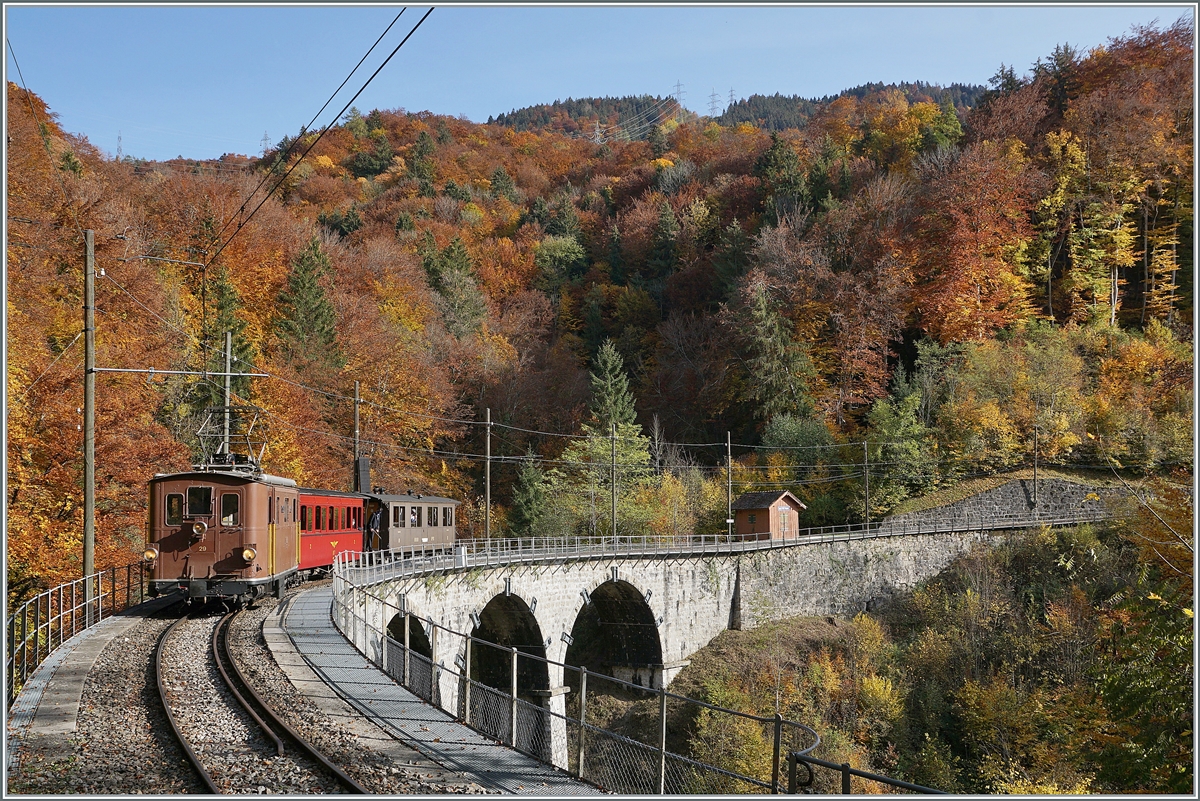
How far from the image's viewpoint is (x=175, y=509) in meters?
18.0

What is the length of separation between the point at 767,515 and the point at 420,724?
120 ft

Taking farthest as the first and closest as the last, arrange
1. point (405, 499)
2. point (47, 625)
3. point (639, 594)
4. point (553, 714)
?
point (639, 594) < point (405, 499) < point (47, 625) < point (553, 714)

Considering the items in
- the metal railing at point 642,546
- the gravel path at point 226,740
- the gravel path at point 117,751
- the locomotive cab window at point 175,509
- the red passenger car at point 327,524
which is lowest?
the metal railing at point 642,546

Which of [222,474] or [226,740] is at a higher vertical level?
[222,474]

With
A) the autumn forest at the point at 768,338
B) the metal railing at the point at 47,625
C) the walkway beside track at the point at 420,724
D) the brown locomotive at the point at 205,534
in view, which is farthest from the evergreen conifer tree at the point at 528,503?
the walkway beside track at the point at 420,724

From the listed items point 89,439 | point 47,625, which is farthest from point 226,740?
point 89,439

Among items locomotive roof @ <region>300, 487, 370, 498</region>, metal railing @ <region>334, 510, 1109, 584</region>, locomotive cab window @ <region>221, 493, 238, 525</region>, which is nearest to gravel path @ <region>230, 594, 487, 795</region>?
locomotive cab window @ <region>221, 493, 238, 525</region>

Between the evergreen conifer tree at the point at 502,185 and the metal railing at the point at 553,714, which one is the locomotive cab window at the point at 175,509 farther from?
the evergreen conifer tree at the point at 502,185

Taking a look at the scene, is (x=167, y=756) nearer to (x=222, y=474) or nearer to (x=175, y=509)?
(x=222, y=474)

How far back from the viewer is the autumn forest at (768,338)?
31750mm

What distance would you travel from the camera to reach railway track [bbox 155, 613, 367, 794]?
26.7ft

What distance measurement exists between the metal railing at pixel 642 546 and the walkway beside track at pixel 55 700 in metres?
7.90

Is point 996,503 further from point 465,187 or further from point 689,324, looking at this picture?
point 465,187

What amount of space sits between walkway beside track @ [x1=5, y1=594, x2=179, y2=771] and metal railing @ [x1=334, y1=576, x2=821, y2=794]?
3695 mm
